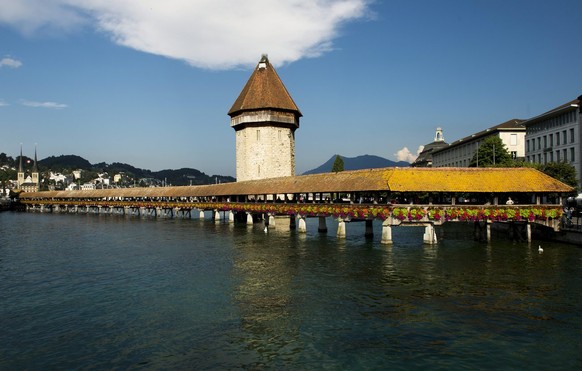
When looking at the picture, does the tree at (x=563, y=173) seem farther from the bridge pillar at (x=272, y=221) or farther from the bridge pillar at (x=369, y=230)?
the bridge pillar at (x=272, y=221)

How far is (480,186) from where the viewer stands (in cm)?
2634

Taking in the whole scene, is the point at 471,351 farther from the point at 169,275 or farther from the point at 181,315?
the point at 169,275

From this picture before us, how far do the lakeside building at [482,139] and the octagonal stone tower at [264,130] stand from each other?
26281mm

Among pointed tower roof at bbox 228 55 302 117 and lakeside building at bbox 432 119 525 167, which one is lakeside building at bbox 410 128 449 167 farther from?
pointed tower roof at bbox 228 55 302 117

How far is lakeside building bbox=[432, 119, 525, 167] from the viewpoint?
6475cm

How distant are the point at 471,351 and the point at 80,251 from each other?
24.0m

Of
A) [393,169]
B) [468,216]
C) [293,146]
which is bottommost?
[468,216]

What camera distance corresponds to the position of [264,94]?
5278cm

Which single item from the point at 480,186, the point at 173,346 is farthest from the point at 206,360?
the point at 480,186

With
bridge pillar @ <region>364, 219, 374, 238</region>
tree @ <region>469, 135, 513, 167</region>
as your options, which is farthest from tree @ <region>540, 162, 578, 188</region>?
bridge pillar @ <region>364, 219, 374, 238</region>

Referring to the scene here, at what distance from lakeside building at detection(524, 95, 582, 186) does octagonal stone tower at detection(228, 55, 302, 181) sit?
27.7m

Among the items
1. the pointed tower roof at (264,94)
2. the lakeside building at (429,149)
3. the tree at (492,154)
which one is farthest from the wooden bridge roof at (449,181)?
the lakeside building at (429,149)

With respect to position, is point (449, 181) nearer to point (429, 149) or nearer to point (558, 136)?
point (558, 136)

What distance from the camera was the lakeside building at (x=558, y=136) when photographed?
4553 cm
